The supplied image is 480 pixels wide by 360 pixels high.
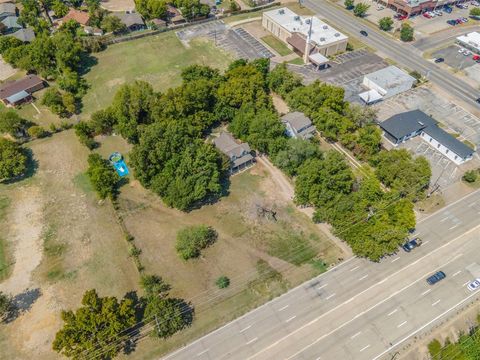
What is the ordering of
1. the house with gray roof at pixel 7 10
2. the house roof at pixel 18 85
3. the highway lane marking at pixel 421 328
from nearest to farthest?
the highway lane marking at pixel 421 328
the house roof at pixel 18 85
the house with gray roof at pixel 7 10

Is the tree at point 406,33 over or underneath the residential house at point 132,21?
underneath

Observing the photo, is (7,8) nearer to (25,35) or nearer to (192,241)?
(25,35)

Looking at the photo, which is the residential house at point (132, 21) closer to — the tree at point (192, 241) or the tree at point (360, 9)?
the tree at point (360, 9)

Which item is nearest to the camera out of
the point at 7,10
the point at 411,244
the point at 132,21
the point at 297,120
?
the point at 411,244

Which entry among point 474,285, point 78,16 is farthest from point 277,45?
point 474,285

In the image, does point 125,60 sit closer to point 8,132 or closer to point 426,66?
point 8,132

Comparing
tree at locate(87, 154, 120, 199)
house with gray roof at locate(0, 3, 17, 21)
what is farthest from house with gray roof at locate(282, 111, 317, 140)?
house with gray roof at locate(0, 3, 17, 21)

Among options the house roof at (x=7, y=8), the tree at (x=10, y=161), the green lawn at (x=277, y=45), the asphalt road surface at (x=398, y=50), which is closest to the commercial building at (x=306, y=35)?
the green lawn at (x=277, y=45)
